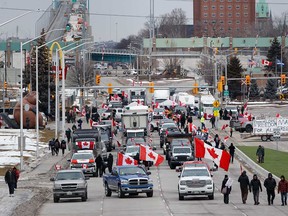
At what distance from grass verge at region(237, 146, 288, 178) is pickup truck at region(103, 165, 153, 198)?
9636mm

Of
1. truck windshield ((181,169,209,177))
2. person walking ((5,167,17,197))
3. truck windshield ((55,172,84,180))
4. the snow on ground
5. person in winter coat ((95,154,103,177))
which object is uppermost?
truck windshield ((181,169,209,177))

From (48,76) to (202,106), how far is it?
16.4m

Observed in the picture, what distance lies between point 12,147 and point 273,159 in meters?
18.3

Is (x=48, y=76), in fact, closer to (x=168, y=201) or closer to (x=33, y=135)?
Answer: (x=33, y=135)

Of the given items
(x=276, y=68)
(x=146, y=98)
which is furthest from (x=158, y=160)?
(x=276, y=68)

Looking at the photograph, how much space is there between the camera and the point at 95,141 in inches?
2379

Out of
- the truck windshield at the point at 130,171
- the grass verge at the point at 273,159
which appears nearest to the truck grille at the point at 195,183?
the truck windshield at the point at 130,171

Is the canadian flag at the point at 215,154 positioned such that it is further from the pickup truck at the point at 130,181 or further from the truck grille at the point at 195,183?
the truck grille at the point at 195,183

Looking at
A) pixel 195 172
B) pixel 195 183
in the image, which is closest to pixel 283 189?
pixel 195 183

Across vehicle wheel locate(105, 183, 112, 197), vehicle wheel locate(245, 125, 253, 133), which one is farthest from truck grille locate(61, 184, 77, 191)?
vehicle wheel locate(245, 125, 253, 133)

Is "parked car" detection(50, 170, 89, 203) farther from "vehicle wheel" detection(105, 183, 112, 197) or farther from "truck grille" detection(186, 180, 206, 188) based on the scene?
"truck grille" detection(186, 180, 206, 188)

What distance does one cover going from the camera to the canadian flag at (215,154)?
44.2 m

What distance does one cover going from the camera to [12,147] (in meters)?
67.7

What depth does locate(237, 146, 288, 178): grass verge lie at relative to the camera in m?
50.7
